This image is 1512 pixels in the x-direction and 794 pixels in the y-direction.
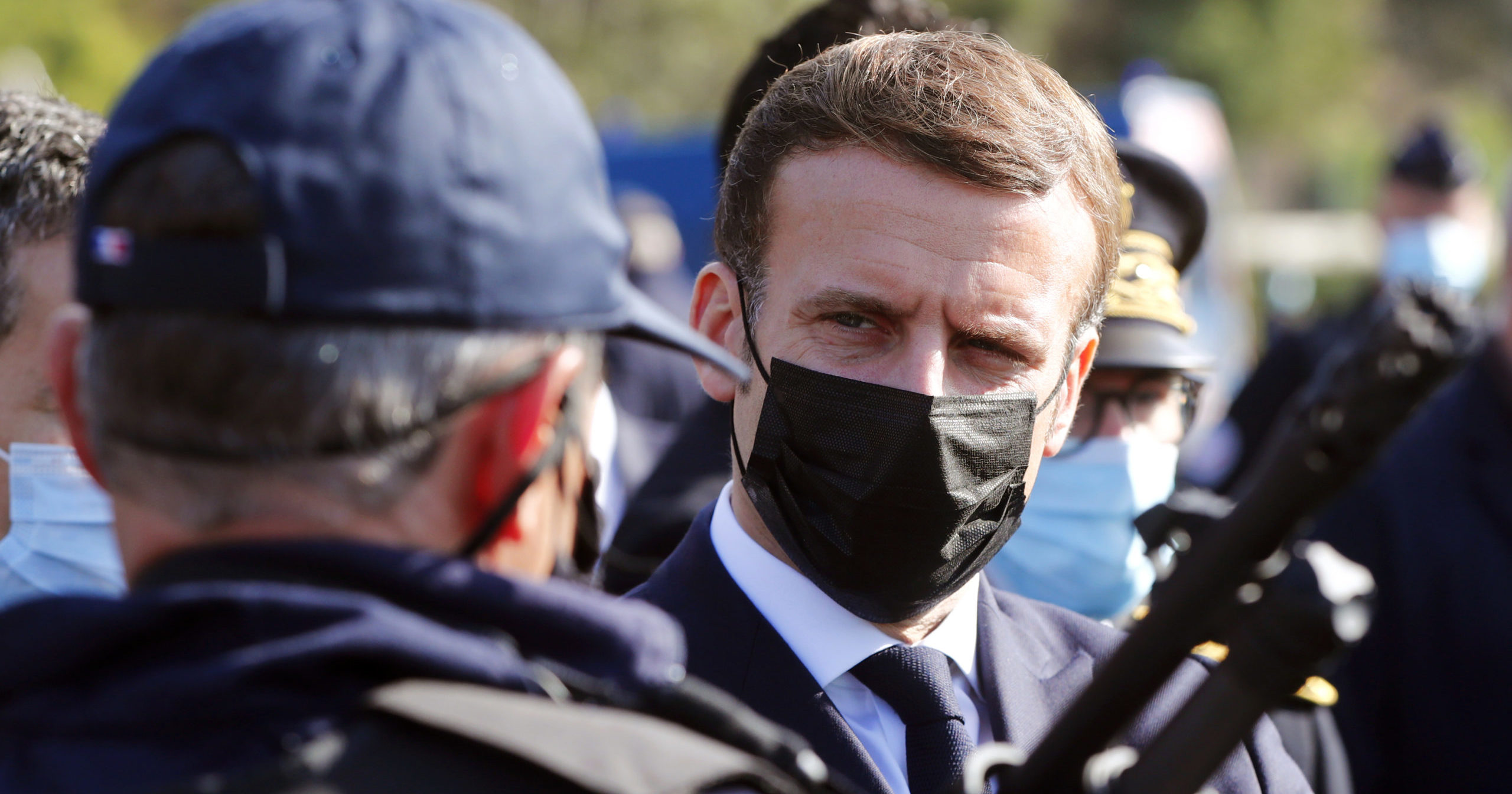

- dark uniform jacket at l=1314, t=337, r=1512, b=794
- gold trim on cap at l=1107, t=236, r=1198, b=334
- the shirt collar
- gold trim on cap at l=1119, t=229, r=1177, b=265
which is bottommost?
dark uniform jacket at l=1314, t=337, r=1512, b=794

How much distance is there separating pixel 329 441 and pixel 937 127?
128 cm

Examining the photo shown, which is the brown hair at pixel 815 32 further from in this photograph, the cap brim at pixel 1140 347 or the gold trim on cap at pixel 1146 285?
the cap brim at pixel 1140 347

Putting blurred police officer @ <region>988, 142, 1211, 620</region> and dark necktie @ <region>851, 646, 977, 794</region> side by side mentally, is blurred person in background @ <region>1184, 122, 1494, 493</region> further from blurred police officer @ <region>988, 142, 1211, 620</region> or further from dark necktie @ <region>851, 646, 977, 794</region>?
dark necktie @ <region>851, 646, 977, 794</region>

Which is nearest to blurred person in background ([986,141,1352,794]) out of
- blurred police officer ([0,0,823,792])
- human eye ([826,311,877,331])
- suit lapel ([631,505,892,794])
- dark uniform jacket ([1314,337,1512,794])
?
dark uniform jacket ([1314,337,1512,794])

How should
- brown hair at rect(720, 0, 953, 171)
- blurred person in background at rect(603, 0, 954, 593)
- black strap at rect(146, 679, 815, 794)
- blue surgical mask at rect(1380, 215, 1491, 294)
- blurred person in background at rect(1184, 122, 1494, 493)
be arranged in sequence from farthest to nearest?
blue surgical mask at rect(1380, 215, 1491, 294)
blurred person in background at rect(1184, 122, 1494, 493)
brown hair at rect(720, 0, 953, 171)
blurred person in background at rect(603, 0, 954, 593)
black strap at rect(146, 679, 815, 794)

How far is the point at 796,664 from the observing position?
2.22 meters

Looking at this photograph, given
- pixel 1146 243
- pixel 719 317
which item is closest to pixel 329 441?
pixel 719 317

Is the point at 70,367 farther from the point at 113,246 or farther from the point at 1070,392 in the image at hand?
the point at 1070,392

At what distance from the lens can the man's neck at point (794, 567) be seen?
235 centimetres

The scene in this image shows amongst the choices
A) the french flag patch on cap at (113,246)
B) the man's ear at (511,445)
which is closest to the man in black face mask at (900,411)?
the man's ear at (511,445)

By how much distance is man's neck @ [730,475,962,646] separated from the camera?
235 cm

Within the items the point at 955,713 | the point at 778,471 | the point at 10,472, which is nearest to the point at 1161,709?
the point at 955,713

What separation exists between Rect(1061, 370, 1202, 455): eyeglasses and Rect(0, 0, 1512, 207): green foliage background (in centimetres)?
76

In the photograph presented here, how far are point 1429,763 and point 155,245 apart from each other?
366cm
